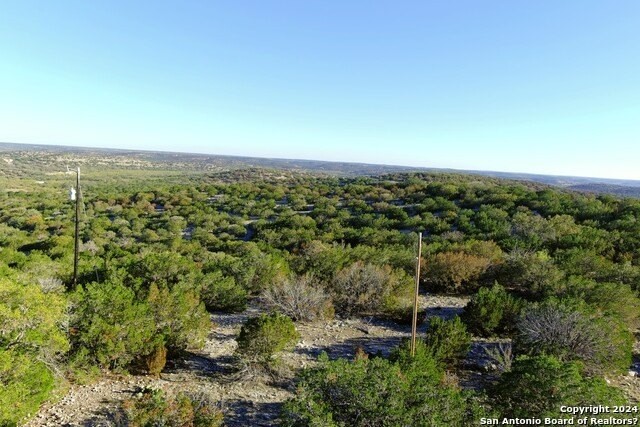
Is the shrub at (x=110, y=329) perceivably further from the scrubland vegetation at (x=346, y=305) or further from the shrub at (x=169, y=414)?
the shrub at (x=169, y=414)

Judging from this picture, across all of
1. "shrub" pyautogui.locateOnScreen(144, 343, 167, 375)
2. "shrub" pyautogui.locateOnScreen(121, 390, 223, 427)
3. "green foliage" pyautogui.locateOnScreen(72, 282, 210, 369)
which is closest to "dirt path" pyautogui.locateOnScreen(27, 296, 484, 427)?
"shrub" pyautogui.locateOnScreen(144, 343, 167, 375)

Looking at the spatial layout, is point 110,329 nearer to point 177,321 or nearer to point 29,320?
point 29,320

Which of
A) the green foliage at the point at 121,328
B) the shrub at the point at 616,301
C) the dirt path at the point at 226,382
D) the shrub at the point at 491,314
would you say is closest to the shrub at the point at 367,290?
the dirt path at the point at 226,382

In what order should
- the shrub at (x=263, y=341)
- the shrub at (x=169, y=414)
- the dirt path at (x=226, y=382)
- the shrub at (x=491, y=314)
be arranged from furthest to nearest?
the shrub at (x=491, y=314) < the shrub at (x=263, y=341) < the dirt path at (x=226, y=382) < the shrub at (x=169, y=414)

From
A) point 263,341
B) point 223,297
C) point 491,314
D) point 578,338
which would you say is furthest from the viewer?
point 223,297

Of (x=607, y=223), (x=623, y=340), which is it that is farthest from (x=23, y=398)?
(x=607, y=223)

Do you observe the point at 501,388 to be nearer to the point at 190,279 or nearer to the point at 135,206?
the point at 190,279

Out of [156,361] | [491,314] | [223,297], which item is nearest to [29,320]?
[156,361]
